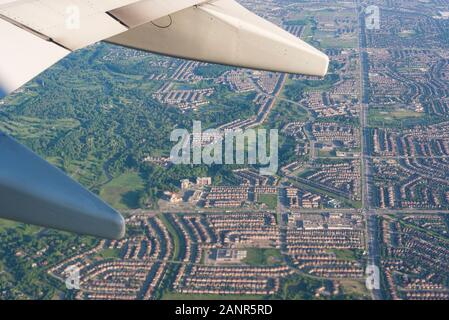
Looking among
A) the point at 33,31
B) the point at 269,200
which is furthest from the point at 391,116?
the point at 33,31

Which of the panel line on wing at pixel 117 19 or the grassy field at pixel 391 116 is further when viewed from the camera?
the grassy field at pixel 391 116

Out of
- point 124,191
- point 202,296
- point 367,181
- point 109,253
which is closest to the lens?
point 202,296

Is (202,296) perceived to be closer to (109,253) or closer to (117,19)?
(109,253)

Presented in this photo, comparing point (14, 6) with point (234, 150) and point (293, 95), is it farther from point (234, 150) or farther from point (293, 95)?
point (293, 95)

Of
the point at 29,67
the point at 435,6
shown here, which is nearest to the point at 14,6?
the point at 29,67

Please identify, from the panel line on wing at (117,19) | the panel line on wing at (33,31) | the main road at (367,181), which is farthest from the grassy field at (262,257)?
the panel line on wing at (33,31)

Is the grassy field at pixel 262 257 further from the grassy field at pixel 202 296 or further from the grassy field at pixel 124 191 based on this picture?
the grassy field at pixel 124 191

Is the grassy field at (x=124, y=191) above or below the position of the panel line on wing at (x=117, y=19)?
below

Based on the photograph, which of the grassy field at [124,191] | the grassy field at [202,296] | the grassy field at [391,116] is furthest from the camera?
the grassy field at [391,116]
